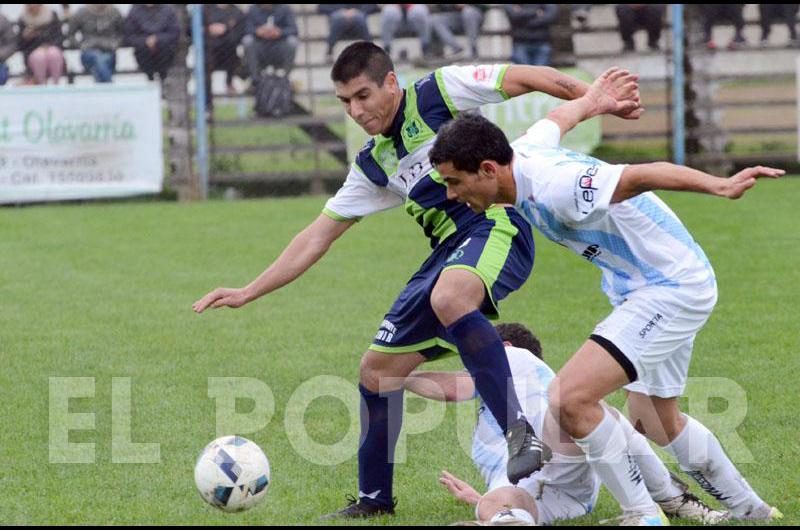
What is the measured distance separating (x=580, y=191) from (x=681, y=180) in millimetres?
388

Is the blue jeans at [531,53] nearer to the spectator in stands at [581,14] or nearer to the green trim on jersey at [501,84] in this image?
the spectator in stands at [581,14]

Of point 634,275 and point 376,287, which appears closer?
point 634,275

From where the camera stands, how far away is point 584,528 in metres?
4.95

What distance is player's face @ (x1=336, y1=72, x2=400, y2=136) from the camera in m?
5.37

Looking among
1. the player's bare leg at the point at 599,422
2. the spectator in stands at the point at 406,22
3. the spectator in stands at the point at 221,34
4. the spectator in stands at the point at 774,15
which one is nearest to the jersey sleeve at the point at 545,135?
the player's bare leg at the point at 599,422

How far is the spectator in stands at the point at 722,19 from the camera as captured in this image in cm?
1891

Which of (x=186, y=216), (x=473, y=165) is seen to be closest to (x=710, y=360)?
(x=473, y=165)

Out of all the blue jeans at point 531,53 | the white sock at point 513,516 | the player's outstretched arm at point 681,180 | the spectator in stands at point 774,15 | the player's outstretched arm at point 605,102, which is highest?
the player's outstretched arm at point 605,102

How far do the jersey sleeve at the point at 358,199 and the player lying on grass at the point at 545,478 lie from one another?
2.99 feet

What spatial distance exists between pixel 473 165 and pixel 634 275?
0.74 metres

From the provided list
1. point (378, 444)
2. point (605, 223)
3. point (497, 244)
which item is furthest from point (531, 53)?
point (605, 223)

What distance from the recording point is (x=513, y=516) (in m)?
4.80

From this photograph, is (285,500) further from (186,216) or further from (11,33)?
(11,33)

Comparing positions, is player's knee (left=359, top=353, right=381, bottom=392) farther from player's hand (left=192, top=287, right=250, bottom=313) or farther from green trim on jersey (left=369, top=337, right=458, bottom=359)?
player's hand (left=192, top=287, right=250, bottom=313)
